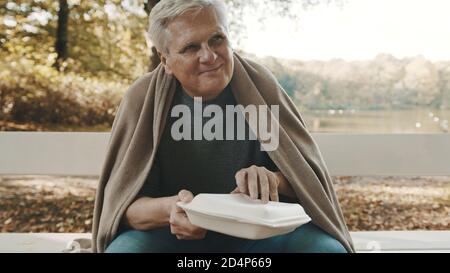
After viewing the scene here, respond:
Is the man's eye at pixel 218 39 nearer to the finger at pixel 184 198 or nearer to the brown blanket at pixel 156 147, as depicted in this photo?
the brown blanket at pixel 156 147

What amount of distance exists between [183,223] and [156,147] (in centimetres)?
23

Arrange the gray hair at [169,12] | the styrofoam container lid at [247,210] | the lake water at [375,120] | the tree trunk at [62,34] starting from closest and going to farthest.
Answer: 1. the styrofoam container lid at [247,210]
2. the gray hair at [169,12]
3. the lake water at [375,120]
4. the tree trunk at [62,34]

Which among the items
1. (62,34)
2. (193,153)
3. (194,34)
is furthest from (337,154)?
(62,34)

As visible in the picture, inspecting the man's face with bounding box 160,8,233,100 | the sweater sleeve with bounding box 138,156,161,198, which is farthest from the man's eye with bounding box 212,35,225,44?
the sweater sleeve with bounding box 138,156,161,198

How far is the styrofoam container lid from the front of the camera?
111cm

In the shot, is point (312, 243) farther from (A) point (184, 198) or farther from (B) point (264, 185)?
(A) point (184, 198)

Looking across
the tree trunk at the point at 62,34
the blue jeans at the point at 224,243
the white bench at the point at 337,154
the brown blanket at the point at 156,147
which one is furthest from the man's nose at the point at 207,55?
the tree trunk at the point at 62,34

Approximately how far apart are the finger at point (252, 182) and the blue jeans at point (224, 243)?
21cm

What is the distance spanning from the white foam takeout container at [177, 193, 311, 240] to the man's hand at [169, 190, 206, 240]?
0.07 feet

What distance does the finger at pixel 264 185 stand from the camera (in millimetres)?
1170

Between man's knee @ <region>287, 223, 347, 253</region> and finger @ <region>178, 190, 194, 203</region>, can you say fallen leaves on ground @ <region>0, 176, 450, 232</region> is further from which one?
finger @ <region>178, 190, 194, 203</region>

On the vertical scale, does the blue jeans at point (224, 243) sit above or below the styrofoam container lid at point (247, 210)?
below

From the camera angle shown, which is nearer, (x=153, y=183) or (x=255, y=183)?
(x=255, y=183)

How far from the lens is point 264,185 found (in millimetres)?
1181
